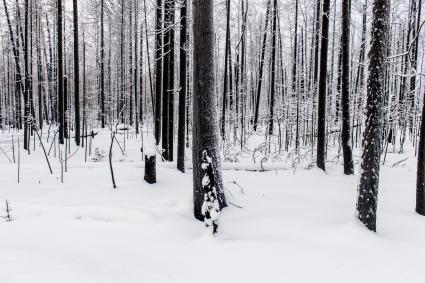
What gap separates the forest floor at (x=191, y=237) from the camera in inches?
129

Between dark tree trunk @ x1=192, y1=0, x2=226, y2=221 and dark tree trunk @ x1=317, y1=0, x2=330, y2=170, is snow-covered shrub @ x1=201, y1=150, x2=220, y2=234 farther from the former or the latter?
dark tree trunk @ x1=317, y1=0, x2=330, y2=170

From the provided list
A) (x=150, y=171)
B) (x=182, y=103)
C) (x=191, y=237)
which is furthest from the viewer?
(x=182, y=103)

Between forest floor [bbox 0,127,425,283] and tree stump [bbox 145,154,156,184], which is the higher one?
tree stump [bbox 145,154,156,184]

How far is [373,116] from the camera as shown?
410cm

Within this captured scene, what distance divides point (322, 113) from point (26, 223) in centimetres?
695

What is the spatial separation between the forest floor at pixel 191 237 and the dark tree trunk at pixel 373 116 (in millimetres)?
300

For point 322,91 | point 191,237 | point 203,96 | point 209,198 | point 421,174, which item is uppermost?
point 322,91

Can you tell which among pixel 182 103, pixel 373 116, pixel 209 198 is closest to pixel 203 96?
pixel 209 198

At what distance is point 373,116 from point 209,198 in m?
2.35

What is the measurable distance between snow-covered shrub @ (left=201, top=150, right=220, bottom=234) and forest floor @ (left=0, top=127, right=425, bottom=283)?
6.2 inches

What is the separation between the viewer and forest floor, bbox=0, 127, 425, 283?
129 inches

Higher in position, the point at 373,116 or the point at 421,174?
the point at 373,116

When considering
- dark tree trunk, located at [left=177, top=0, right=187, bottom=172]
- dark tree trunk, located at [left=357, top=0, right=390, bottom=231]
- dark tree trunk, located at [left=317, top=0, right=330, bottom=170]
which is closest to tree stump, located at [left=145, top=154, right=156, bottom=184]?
dark tree trunk, located at [left=177, top=0, right=187, bottom=172]

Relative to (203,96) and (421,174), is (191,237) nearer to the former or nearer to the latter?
(203,96)
